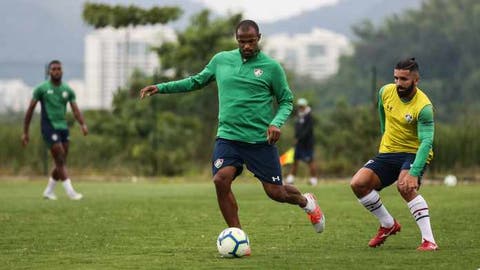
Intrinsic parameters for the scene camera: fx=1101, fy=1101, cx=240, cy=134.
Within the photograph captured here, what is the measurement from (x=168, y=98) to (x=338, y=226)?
2620 cm

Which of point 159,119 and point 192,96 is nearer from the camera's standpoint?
point 159,119

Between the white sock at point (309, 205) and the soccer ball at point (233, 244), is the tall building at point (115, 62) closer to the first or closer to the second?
the white sock at point (309, 205)

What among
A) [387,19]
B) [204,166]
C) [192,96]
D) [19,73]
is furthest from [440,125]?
[387,19]

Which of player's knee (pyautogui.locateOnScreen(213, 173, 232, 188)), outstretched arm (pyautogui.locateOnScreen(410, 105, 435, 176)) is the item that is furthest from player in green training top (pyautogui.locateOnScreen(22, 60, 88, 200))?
outstretched arm (pyautogui.locateOnScreen(410, 105, 435, 176))

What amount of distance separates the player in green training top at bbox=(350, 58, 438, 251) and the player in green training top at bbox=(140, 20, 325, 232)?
1085 mm

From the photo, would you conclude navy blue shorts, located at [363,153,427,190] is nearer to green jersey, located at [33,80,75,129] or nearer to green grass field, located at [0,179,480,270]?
green grass field, located at [0,179,480,270]

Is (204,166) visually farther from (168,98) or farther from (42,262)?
(42,262)

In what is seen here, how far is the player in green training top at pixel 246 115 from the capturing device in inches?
426

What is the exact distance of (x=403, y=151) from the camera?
11414 mm

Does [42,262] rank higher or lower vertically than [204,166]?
higher

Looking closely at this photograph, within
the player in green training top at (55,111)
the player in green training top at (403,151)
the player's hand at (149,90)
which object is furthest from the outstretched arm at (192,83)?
A: the player in green training top at (55,111)

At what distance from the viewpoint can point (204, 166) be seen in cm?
3397

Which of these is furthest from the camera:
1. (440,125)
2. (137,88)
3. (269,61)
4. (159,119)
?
(137,88)

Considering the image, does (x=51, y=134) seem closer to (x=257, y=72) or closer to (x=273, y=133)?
(x=257, y=72)
